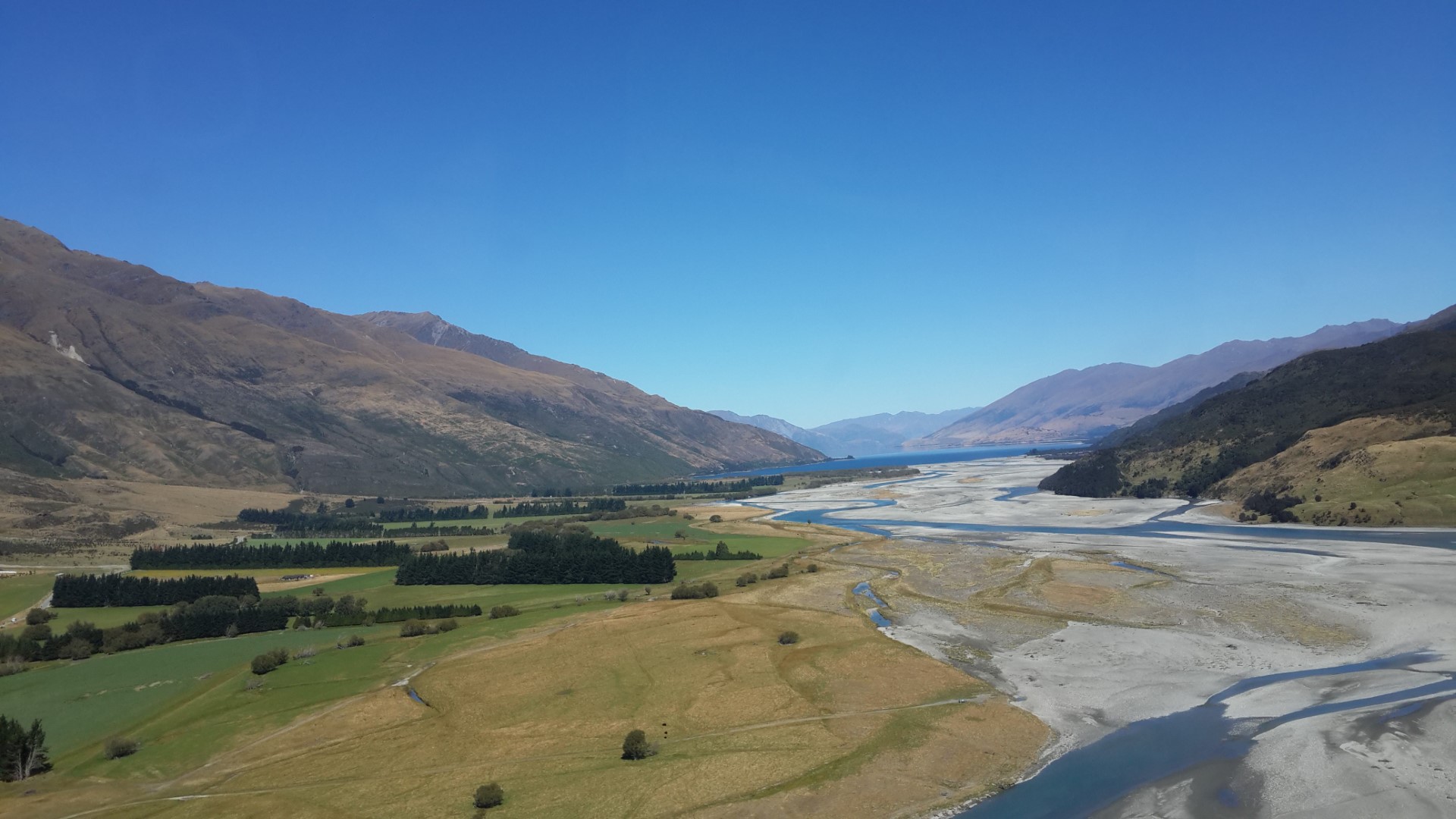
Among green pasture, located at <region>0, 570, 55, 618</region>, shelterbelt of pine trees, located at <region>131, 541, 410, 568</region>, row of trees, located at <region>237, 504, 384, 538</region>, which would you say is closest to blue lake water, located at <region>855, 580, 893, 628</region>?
shelterbelt of pine trees, located at <region>131, 541, 410, 568</region>

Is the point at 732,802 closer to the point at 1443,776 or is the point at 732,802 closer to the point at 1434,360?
the point at 1443,776

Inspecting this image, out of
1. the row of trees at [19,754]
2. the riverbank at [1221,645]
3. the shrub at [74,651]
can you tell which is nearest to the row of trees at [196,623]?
the shrub at [74,651]

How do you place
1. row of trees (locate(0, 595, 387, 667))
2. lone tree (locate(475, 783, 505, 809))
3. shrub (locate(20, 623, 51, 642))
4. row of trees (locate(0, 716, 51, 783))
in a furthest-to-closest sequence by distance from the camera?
shrub (locate(20, 623, 51, 642)) → row of trees (locate(0, 595, 387, 667)) → row of trees (locate(0, 716, 51, 783)) → lone tree (locate(475, 783, 505, 809))

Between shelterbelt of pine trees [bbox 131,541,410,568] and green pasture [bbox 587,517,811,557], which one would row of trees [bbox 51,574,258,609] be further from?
green pasture [bbox 587,517,811,557]

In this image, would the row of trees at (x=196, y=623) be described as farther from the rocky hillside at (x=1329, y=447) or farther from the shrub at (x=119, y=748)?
the rocky hillside at (x=1329, y=447)

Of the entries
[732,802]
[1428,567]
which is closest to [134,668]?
[732,802]

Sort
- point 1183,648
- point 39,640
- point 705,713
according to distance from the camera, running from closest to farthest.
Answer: point 705,713 < point 1183,648 < point 39,640
